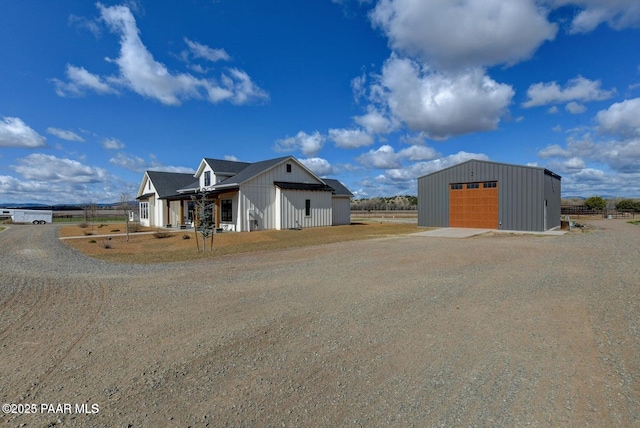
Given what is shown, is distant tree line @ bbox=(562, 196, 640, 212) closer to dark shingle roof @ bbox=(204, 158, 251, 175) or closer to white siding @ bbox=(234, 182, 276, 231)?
white siding @ bbox=(234, 182, 276, 231)

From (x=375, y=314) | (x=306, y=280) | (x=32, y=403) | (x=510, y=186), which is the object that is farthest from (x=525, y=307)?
(x=510, y=186)

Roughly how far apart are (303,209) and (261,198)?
11.3 feet

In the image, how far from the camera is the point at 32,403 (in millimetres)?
3195

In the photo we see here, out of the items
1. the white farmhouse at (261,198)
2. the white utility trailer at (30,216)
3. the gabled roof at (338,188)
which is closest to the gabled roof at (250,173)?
the white farmhouse at (261,198)

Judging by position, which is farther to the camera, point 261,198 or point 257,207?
point 261,198

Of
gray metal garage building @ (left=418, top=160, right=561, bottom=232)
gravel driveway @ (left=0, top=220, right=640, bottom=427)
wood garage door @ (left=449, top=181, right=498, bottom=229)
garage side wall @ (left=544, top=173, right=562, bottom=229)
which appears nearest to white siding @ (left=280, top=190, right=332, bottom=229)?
gray metal garage building @ (left=418, top=160, right=561, bottom=232)

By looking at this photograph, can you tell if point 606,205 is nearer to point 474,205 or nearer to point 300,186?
point 474,205

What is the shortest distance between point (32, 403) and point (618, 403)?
5.33 m

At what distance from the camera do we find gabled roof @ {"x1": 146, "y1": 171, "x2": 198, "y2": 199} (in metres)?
32.3

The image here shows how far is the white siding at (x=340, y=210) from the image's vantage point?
31.0 m

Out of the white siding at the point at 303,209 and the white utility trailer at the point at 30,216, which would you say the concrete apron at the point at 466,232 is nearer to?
the white siding at the point at 303,209

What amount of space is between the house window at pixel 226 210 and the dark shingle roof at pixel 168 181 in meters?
8.86

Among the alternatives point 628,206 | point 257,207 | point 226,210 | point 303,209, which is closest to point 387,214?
point 303,209

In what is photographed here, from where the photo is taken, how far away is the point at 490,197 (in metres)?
24.4
